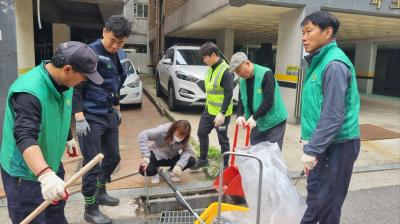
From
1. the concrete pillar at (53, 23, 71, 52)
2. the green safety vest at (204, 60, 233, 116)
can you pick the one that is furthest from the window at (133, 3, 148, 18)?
the green safety vest at (204, 60, 233, 116)

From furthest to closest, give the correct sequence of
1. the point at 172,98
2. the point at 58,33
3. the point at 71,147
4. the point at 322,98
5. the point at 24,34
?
1. the point at 58,33
2. the point at 172,98
3. the point at 24,34
4. the point at 71,147
5. the point at 322,98

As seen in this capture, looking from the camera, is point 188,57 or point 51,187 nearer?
point 51,187

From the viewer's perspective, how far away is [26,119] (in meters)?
1.79

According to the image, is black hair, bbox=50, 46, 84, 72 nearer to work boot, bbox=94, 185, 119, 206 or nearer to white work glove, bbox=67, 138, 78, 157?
white work glove, bbox=67, 138, 78, 157

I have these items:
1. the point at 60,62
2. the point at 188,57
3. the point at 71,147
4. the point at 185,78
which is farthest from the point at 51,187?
the point at 188,57

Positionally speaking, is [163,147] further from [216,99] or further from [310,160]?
[310,160]

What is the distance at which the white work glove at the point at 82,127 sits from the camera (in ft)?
9.78

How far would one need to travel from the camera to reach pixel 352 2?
24.9 feet

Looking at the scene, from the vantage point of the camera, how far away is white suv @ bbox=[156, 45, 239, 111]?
7.89m

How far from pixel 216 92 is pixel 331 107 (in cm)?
239

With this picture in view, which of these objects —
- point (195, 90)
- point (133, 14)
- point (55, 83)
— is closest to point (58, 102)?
point (55, 83)

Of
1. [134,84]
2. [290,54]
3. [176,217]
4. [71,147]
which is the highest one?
[290,54]

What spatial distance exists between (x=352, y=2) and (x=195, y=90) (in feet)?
13.0

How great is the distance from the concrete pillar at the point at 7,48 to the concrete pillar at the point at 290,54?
5.51 metres
